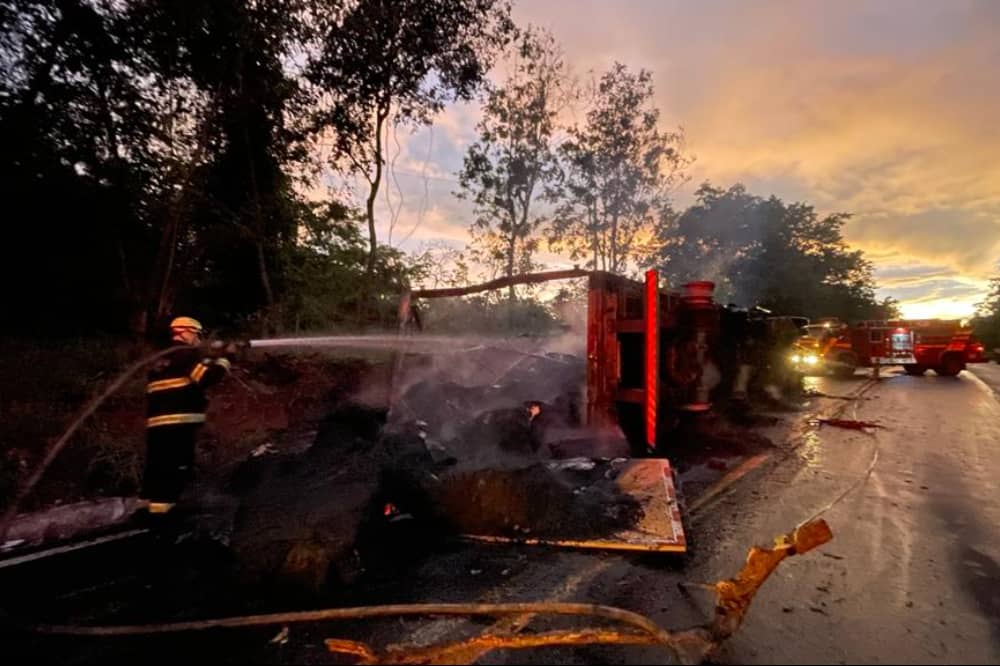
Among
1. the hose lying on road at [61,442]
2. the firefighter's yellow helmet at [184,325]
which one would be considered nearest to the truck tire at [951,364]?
the firefighter's yellow helmet at [184,325]

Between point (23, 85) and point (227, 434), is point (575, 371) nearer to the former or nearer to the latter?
point (227, 434)

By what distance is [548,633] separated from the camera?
225cm

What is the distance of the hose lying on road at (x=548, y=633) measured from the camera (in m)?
2.13

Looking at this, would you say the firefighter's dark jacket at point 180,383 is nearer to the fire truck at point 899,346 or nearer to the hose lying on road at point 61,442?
the hose lying on road at point 61,442

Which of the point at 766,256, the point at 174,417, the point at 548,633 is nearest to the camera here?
the point at 548,633

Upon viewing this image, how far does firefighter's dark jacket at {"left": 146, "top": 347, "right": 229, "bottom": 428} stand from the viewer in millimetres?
3865

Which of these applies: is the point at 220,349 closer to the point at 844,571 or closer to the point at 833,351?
the point at 844,571

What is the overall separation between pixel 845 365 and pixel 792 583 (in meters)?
16.8

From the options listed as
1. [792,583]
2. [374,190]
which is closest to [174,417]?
[792,583]

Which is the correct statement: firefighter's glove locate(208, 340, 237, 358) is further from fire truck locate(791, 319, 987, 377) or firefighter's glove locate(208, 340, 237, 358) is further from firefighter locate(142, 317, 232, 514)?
fire truck locate(791, 319, 987, 377)

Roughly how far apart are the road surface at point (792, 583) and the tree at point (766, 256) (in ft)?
91.0

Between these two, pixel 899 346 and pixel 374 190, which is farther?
pixel 899 346

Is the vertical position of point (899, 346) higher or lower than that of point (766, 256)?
lower

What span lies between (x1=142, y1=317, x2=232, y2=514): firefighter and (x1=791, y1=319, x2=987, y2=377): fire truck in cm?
1660
